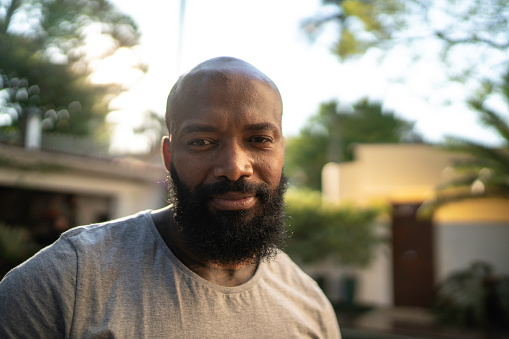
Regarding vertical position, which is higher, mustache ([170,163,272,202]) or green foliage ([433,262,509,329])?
mustache ([170,163,272,202])

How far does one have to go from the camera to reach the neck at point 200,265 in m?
1.39

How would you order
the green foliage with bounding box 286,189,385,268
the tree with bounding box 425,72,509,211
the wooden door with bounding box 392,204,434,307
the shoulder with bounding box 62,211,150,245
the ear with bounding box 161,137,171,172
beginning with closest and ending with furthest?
the shoulder with bounding box 62,211,150,245 → the ear with bounding box 161,137,171,172 → the tree with bounding box 425,72,509,211 → the green foliage with bounding box 286,189,385,268 → the wooden door with bounding box 392,204,434,307

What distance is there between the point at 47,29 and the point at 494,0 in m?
14.1

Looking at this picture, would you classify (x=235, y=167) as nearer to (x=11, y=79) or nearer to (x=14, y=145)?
(x=14, y=145)

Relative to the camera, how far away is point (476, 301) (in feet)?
31.2

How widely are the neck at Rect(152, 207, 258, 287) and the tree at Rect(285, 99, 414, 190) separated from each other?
2489cm

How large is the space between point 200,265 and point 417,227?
492 inches

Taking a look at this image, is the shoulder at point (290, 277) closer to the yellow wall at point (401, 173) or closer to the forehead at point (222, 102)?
the forehead at point (222, 102)

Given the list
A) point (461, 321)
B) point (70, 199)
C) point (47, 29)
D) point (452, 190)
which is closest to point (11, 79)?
point (47, 29)

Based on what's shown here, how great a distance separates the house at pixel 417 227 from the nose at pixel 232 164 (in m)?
11.1

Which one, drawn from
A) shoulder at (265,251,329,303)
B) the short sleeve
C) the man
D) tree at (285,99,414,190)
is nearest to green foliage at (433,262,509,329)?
shoulder at (265,251,329,303)

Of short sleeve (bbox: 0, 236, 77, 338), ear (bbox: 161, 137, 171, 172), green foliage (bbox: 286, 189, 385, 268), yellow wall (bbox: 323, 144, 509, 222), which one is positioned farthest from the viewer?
yellow wall (bbox: 323, 144, 509, 222)

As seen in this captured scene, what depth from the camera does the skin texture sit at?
1334 mm

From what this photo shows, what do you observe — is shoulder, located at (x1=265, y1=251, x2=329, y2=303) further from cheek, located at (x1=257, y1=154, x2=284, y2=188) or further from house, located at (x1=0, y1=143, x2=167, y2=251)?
house, located at (x1=0, y1=143, x2=167, y2=251)
